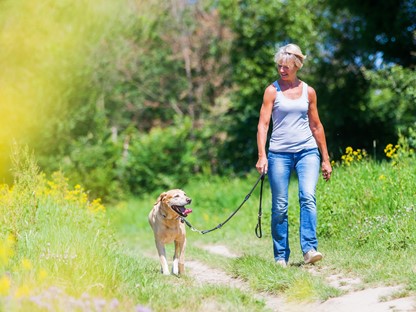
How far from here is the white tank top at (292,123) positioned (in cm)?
694

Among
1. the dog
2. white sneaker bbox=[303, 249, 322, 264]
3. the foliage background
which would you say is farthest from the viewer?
the foliage background

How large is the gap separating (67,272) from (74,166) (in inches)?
602

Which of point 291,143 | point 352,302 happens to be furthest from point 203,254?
point 352,302

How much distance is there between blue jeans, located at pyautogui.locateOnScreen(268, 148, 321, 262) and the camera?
22.9ft

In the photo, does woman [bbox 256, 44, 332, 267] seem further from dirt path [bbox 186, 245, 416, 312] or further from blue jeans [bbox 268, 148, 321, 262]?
dirt path [bbox 186, 245, 416, 312]

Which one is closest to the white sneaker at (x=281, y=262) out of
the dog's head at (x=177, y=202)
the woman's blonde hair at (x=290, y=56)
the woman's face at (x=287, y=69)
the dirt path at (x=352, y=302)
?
the dirt path at (x=352, y=302)

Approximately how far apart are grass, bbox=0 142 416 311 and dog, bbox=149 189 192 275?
0.28m

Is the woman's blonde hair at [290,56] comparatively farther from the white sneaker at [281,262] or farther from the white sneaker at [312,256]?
the white sneaker at [281,262]

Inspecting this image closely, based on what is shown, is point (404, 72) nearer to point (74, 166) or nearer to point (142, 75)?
point (74, 166)

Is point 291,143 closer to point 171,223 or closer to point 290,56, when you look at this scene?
point 290,56

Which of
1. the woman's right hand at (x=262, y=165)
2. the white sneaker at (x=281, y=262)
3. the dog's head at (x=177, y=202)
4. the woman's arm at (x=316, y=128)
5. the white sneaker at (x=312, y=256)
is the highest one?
the woman's arm at (x=316, y=128)

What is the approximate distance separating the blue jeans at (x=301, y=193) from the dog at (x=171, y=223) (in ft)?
3.18

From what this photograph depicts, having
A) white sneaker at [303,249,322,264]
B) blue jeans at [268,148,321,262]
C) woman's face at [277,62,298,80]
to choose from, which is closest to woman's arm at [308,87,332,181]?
blue jeans at [268,148,321,262]

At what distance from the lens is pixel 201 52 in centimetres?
2512
